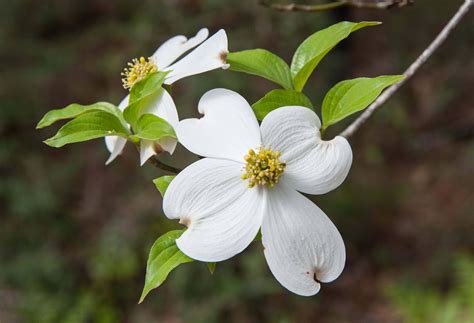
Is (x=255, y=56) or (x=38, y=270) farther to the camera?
(x=38, y=270)

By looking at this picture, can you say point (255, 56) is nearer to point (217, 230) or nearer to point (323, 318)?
point (217, 230)

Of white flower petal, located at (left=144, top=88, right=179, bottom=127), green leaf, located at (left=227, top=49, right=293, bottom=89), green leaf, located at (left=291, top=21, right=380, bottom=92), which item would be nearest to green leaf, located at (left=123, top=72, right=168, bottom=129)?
white flower petal, located at (left=144, top=88, right=179, bottom=127)

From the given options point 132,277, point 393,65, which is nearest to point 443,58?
point 393,65

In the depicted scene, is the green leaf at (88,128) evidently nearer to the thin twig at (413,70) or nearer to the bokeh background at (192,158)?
the thin twig at (413,70)

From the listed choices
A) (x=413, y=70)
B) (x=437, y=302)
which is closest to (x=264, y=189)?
(x=413, y=70)

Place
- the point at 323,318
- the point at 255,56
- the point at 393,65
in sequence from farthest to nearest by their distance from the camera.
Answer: the point at 393,65 < the point at 323,318 < the point at 255,56

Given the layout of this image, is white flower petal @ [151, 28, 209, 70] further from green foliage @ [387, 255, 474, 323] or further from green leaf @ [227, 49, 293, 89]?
green foliage @ [387, 255, 474, 323]
